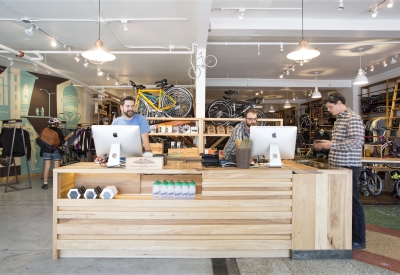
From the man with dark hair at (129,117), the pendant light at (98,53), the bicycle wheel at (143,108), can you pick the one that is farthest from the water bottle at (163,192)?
the bicycle wheel at (143,108)

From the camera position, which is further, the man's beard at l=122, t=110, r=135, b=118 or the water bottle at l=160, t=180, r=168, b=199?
the man's beard at l=122, t=110, r=135, b=118

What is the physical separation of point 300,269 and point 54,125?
6.56 metres

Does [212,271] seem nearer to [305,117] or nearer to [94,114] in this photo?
[94,114]

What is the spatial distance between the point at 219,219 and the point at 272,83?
343 inches

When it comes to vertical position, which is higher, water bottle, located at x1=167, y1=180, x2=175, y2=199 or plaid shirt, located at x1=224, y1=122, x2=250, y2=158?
plaid shirt, located at x1=224, y1=122, x2=250, y2=158

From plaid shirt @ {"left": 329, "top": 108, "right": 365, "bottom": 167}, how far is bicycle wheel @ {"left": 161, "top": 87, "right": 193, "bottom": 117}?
398 cm

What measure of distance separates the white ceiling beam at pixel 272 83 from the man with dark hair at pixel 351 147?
744 cm

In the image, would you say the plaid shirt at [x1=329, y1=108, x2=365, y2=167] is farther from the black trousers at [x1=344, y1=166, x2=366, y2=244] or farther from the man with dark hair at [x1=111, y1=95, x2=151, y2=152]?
the man with dark hair at [x1=111, y1=95, x2=151, y2=152]

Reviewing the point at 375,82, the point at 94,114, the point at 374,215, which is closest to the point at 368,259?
the point at 374,215

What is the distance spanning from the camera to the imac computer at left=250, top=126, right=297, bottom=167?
9.41 feet

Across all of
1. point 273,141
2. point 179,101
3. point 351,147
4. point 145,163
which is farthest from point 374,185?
point 145,163

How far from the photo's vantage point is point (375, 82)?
30.3 feet

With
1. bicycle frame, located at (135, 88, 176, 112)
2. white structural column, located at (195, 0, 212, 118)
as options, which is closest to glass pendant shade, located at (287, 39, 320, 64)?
white structural column, located at (195, 0, 212, 118)

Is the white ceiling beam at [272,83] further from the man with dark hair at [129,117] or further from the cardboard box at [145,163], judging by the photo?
the cardboard box at [145,163]
